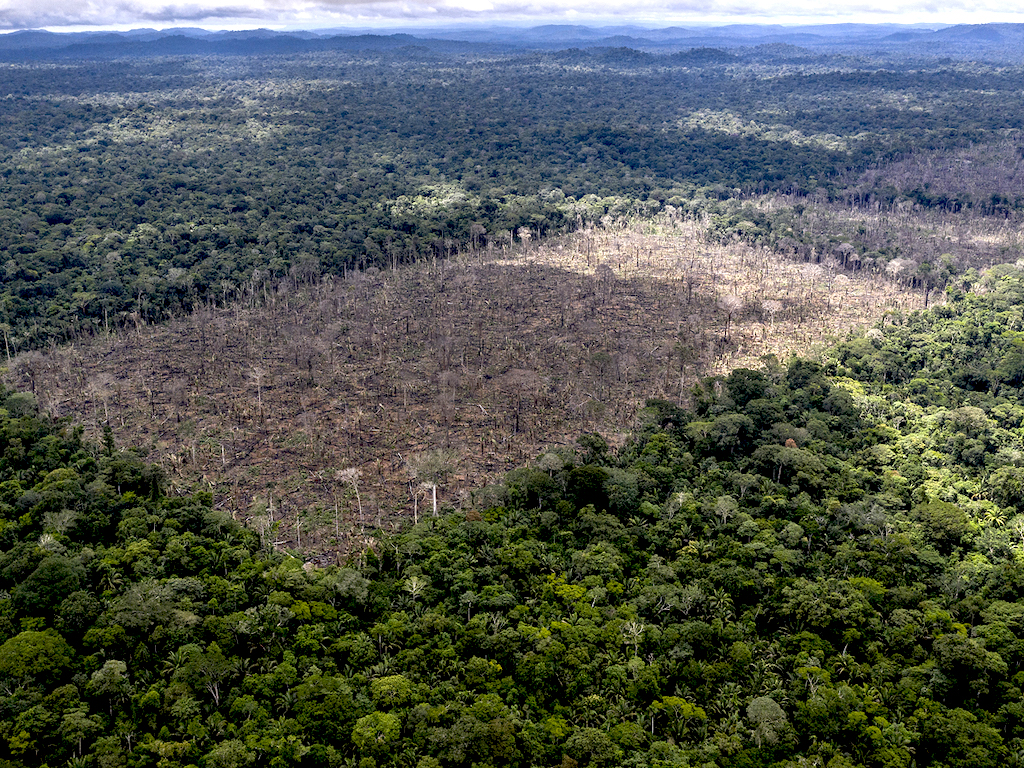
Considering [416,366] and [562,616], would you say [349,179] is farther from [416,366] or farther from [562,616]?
[562,616]

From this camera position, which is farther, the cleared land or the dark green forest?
the dark green forest

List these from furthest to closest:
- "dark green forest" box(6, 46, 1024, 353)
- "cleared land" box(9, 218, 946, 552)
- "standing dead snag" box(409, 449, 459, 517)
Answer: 1. "dark green forest" box(6, 46, 1024, 353)
2. "cleared land" box(9, 218, 946, 552)
3. "standing dead snag" box(409, 449, 459, 517)

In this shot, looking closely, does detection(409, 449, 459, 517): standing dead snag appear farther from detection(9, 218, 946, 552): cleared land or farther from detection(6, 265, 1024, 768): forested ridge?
detection(6, 265, 1024, 768): forested ridge

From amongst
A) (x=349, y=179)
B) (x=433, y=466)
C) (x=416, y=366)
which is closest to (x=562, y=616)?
(x=433, y=466)

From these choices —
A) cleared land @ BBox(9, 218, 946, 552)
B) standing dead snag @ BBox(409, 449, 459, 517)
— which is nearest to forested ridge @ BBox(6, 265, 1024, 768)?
standing dead snag @ BBox(409, 449, 459, 517)

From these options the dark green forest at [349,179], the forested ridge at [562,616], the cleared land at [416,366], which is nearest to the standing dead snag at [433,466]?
the cleared land at [416,366]
